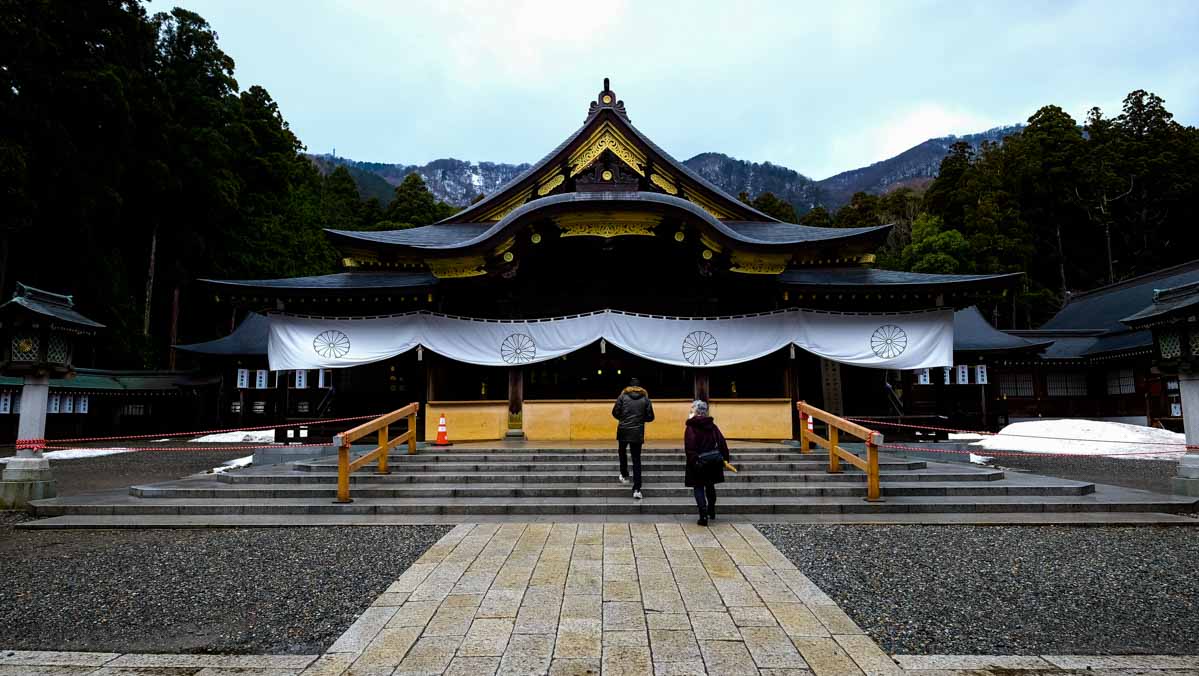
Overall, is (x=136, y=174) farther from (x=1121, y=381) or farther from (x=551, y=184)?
(x=1121, y=381)

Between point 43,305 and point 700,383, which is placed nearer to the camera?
point 43,305

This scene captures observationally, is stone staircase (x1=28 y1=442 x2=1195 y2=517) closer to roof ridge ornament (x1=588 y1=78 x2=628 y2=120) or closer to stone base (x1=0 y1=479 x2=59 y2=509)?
stone base (x1=0 y1=479 x2=59 y2=509)

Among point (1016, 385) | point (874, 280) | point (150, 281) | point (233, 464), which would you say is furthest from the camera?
point (150, 281)

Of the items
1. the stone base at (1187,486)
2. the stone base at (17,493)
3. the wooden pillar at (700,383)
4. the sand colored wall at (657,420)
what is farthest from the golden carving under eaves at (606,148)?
the stone base at (17,493)

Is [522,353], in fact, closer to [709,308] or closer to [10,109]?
[709,308]

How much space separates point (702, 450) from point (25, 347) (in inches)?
372

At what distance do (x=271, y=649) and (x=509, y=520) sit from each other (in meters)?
3.81

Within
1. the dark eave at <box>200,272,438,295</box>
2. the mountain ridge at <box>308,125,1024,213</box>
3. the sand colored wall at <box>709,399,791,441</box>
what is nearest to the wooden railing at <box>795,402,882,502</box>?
the sand colored wall at <box>709,399,791,441</box>

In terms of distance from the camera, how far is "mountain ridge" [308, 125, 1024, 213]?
135875mm

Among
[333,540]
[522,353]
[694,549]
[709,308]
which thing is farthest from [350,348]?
[694,549]

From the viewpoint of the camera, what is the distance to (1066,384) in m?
25.4

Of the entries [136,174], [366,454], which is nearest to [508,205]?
[366,454]

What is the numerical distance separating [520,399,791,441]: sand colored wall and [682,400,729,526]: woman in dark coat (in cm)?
574

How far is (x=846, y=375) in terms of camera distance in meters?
14.5
